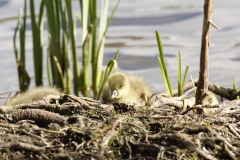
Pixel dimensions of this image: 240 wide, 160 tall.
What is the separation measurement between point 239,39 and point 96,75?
9.97 ft

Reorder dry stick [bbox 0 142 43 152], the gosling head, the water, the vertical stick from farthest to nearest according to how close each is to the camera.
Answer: the water → the gosling head → the vertical stick → dry stick [bbox 0 142 43 152]

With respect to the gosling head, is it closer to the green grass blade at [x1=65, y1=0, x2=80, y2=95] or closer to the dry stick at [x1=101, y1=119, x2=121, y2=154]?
the dry stick at [x1=101, y1=119, x2=121, y2=154]

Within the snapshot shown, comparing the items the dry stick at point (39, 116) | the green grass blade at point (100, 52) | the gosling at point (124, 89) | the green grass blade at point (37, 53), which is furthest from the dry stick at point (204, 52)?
the green grass blade at point (37, 53)

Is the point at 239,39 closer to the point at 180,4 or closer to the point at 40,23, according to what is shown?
the point at 180,4

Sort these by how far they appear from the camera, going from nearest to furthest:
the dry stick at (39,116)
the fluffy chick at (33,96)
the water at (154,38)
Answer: the dry stick at (39,116)
the fluffy chick at (33,96)
the water at (154,38)

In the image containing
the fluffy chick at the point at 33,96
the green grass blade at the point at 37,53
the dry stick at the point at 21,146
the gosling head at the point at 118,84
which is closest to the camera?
the dry stick at the point at 21,146

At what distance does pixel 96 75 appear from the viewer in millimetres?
6887

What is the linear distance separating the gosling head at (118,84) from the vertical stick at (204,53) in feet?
2.50

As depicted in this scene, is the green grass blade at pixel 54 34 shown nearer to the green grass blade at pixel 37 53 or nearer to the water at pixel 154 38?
the green grass blade at pixel 37 53

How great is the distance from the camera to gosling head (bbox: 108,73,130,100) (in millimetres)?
4700

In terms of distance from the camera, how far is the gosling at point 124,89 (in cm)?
476

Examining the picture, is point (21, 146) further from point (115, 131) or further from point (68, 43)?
point (68, 43)

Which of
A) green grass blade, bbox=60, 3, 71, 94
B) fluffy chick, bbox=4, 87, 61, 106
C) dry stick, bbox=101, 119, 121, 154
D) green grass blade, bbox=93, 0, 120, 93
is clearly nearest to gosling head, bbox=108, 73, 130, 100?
fluffy chick, bbox=4, 87, 61, 106

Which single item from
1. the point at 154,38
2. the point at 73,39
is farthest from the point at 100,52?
the point at 154,38
